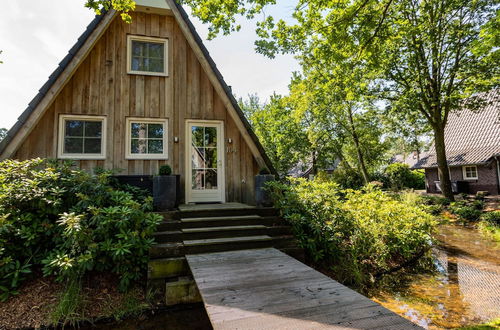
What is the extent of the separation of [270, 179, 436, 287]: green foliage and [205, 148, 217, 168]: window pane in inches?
79.5

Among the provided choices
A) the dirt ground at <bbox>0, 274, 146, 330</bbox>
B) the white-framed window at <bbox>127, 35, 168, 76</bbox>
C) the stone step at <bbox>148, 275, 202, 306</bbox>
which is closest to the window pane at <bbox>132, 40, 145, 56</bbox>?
the white-framed window at <bbox>127, 35, 168, 76</bbox>

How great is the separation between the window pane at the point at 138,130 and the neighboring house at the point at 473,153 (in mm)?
16477

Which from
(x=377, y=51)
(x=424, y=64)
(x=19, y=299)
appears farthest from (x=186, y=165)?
(x=424, y=64)

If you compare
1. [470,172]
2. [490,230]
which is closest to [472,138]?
[470,172]

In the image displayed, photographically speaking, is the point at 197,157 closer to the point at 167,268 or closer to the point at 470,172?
the point at 167,268

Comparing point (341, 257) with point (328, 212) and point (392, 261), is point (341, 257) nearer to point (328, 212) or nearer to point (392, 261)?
point (328, 212)

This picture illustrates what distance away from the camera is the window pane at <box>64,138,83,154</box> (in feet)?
18.5

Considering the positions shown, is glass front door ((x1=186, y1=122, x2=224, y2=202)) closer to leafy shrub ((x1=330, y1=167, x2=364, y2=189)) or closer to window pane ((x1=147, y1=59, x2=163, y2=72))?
window pane ((x1=147, y1=59, x2=163, y2=72))

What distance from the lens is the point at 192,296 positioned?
323 centimetres

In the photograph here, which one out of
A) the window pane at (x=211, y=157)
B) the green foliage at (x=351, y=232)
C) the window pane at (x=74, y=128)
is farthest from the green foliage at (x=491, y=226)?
the window pane at (x=74, y=128)

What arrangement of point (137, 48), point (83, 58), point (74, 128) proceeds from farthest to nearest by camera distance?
point (137, 48)
point (74, 128)
point (83, 58)

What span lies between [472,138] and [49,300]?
892 inches

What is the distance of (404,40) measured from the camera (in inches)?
407

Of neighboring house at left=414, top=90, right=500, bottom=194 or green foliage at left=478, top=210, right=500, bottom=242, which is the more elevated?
neighboring house at left=414, top=90, right=500, bottom=194
